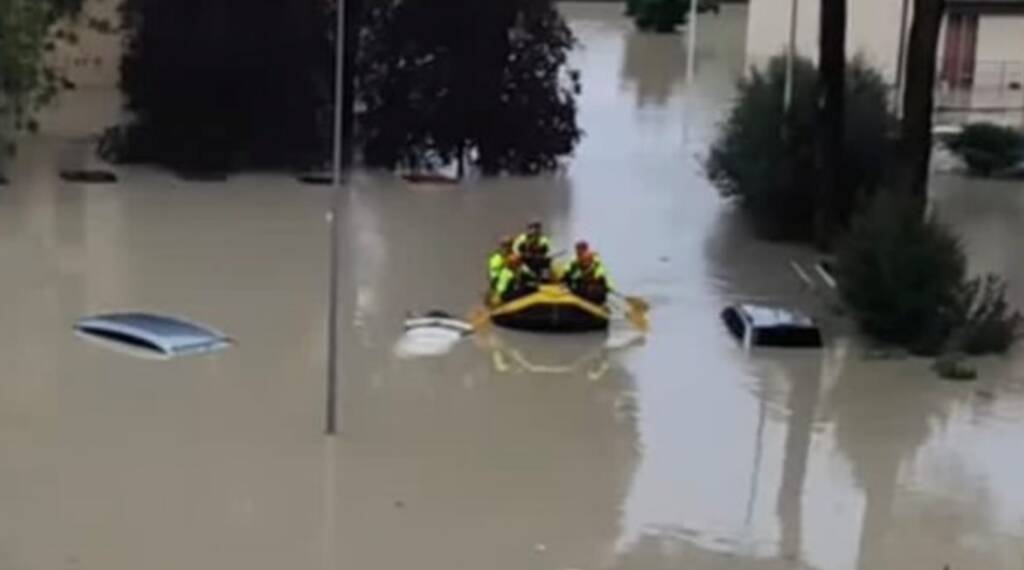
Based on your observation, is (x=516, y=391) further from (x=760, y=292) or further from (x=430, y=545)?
(x=760, y=292)

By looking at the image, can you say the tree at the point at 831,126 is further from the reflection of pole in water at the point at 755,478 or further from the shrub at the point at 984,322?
the reflection of pole in water at the point at 755,478

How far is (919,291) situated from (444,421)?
3.59 metres

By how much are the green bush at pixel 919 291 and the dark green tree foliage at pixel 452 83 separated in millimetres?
7064

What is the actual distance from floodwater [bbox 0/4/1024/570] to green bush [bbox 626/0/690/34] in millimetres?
19898

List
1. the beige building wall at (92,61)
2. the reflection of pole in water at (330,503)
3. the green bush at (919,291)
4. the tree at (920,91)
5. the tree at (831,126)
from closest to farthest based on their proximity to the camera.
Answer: the reflection of pole in water at (330,503) < the green bush at (919,291) < the tree at (920,91) < the tree at (831,126) < the beige building wall at (92,61)

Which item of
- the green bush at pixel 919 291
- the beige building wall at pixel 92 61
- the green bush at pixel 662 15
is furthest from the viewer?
the green bush at pixel 662 15

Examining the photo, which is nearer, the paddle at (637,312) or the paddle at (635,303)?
the paddle at (637,312)

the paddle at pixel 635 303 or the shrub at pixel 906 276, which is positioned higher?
the shrub at pixel 906 276

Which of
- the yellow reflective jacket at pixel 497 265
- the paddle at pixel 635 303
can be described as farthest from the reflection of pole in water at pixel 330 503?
the paddle at pixel 635 303

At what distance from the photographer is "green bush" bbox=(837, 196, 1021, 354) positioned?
493 inches

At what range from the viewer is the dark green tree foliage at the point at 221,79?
61.4 ft

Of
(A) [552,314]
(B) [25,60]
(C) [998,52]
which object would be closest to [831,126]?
(A) [552,314]

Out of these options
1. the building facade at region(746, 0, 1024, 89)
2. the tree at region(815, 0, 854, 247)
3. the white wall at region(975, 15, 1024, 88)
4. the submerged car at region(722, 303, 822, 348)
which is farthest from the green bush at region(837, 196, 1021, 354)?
the white wall at region(975, 15, 1024, 88)

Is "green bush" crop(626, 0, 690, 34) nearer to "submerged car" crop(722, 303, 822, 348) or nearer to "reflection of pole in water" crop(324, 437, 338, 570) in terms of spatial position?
"submerged car" crop(722, 303, 822, 348)
